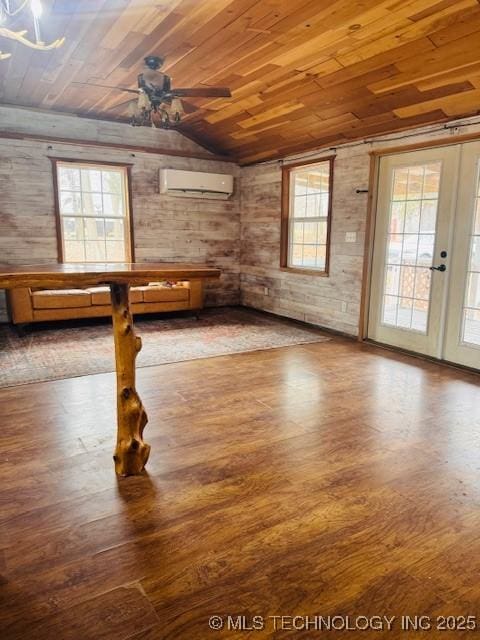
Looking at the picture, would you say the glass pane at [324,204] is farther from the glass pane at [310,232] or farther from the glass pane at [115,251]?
the glass pane at [115,251]

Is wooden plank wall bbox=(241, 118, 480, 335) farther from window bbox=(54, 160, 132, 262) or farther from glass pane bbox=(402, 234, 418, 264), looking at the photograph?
window bbox=(54, 160, 132, 262)

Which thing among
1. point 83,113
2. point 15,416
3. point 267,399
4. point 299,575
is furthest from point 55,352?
point 299,575

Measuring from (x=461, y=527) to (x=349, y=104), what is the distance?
4.02 meters

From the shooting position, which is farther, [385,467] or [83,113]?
[83,113]

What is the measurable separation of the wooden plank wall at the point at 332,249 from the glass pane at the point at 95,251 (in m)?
2.35

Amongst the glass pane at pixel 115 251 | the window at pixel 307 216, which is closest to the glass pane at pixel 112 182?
the glass pane at pixel 115 251

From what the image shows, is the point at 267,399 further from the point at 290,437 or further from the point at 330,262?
the point at 330,262

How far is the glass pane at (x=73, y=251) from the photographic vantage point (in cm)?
634

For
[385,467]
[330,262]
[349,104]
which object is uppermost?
[349,104]

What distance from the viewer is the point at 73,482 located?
231 centimetres

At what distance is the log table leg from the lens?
93.0 inches

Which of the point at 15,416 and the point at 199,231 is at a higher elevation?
the point at 199,231

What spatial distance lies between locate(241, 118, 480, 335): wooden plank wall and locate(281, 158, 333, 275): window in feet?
0.42

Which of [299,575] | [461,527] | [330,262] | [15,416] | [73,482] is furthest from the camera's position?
[330,262]
